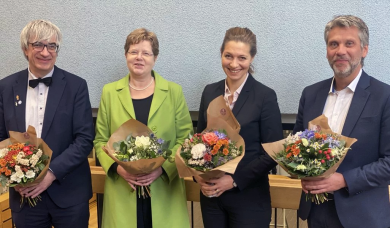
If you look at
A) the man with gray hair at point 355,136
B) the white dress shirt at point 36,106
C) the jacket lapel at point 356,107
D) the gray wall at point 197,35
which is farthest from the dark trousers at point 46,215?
the jacket lapel at point 356,107

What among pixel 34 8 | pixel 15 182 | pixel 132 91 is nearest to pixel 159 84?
pixel 132 91

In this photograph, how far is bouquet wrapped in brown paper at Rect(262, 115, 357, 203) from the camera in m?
1.67

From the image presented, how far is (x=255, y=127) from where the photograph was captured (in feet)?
6.82

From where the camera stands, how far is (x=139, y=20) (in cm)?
291

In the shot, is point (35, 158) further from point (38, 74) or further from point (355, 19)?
point (355, 19)

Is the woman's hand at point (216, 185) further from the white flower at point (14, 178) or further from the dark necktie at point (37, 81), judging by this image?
the dark necktie at point (37, 81)

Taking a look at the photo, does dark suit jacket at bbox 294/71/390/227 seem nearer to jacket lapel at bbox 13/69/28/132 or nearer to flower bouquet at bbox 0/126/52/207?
flower bouquet at bbox 0/126/52/207

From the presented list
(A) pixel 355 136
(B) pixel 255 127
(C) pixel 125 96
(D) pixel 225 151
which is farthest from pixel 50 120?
(A) pixel 355 136

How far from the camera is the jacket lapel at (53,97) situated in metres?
2.15

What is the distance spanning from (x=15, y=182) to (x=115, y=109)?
0.68 metres

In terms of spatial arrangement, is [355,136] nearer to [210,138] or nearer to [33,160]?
[210,138]

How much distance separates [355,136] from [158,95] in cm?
112

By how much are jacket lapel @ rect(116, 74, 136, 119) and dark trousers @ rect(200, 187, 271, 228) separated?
0.69 metres

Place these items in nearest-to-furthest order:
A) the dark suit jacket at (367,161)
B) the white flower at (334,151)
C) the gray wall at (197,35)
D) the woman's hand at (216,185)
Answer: the white flower at (334,151), the dark suit jacket at (367,161), the woman's hand at (216,185), the gray wall at (197,35)
